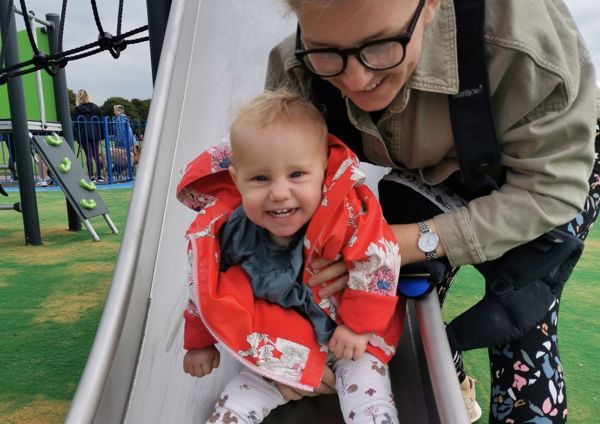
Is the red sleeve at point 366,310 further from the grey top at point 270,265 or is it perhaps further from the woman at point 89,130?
the woman at point 89,130

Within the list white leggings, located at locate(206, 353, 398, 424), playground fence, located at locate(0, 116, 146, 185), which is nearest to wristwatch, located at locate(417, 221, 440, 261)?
white leggings, located at locate(206, 353, 398, 424)

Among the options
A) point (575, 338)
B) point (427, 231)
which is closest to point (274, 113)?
point (427, 231)

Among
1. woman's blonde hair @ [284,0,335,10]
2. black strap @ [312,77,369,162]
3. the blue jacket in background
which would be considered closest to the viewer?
woman's blonde hair @ [284,0,335,10]

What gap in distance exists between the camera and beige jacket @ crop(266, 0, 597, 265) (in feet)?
2.61

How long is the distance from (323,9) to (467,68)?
267 mm

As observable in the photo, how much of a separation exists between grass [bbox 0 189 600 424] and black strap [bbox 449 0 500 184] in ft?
2.53

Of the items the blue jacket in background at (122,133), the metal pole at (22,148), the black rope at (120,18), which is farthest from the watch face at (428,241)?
the blue jacket in background at (122,133)

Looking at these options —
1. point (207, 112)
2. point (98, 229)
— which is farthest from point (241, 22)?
point (98, 229)

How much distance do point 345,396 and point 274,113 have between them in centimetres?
49

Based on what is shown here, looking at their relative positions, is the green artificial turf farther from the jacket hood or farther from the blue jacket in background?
the blue jacket in background

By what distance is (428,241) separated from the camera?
92 cm

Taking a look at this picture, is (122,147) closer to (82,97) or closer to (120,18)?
(82,97)

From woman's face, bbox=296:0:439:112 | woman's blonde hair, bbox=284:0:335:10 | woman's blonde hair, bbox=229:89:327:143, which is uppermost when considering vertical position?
woman's blonde hair, bbox=284:0:335:10

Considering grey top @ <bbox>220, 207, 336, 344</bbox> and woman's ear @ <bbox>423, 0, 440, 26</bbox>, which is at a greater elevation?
woman's ear @ <bbox>423, 0, 440, 26</bbox>
